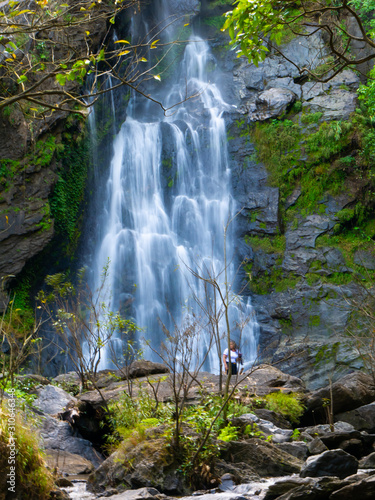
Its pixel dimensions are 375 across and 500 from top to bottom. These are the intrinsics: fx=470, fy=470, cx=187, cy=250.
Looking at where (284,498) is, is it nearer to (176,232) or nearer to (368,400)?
(368,400)

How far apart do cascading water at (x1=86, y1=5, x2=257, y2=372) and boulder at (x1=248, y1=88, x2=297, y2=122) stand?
170 centimetres

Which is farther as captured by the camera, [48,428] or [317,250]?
[317,250]

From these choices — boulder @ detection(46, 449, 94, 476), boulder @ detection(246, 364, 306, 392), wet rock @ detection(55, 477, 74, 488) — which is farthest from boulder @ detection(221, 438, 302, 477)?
boulder @ detection(246, 364, 306, 392)

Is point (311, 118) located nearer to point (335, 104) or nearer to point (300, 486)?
point (335, 104)

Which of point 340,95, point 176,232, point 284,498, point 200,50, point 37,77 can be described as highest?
point 200,50

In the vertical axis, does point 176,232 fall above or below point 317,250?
Answer: above

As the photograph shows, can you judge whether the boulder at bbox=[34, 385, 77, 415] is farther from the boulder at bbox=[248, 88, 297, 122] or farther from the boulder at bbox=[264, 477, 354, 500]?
the boulder at bbox=[248, 88, 297, 122]

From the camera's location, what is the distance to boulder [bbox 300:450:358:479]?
480 cm

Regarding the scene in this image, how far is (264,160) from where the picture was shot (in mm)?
20391

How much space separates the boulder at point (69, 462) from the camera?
6.77 m

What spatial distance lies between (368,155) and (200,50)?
11.6 m

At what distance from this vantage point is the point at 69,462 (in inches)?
281

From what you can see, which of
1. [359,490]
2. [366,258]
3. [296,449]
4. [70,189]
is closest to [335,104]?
[366,258]

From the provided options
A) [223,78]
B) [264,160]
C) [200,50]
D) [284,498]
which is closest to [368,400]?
[284,498]
